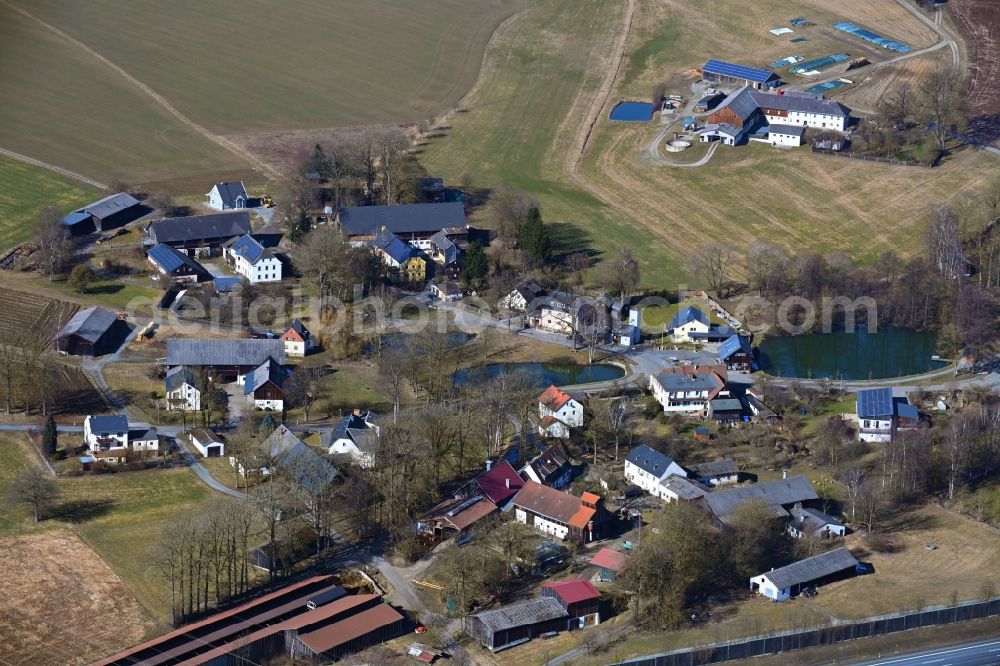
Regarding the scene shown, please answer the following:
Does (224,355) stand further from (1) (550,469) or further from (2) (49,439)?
(1) (550,469)

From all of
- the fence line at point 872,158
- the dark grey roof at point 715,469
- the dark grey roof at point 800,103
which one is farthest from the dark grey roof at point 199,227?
the fence line at point 872,158

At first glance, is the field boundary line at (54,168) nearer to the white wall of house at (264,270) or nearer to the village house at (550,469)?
the white wall of house at (264,270)

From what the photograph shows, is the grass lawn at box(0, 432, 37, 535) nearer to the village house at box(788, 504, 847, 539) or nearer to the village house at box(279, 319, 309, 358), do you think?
the village house at box(279, 319, 309, 358)

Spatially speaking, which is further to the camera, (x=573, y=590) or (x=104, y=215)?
(x=104, y=215)

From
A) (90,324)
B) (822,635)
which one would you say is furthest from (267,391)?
(822,635)

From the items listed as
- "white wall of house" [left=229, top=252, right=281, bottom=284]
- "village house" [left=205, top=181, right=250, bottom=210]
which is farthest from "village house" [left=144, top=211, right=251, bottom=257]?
"white wall of house" [left=229, top=252, right=281, bottom=284]

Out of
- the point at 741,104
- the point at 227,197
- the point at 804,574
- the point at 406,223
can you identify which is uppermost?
the point at 741,104

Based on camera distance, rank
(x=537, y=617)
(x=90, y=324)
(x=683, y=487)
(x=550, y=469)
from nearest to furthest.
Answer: (x=537, y=617) < (x=683, y=487) < (x=550, y=469) < (x=90, y=324)
